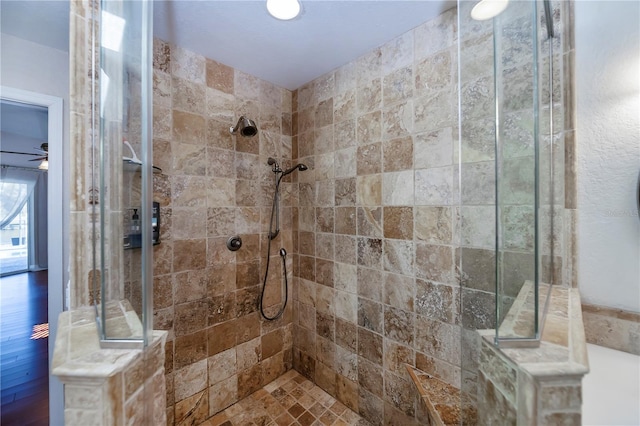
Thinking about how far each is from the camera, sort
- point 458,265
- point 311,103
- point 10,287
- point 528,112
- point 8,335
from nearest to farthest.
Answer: point 528,112
point 458,265
point 311,103
point 8,335
point 10,287

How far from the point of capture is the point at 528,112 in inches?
27.2

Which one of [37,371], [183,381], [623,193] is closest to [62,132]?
[183,381]

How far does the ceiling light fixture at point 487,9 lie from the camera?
0.77 m

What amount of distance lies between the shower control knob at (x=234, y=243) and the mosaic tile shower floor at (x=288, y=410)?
1081 millimetres

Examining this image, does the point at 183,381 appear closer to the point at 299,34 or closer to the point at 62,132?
the point at 62,132

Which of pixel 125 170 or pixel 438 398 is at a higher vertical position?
pixel 125 170

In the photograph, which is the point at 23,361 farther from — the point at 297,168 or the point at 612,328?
the point at 612,328

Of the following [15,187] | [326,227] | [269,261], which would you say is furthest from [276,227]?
[15,187]

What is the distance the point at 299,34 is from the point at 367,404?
230cm

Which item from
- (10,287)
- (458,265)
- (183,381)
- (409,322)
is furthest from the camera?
(10,287)

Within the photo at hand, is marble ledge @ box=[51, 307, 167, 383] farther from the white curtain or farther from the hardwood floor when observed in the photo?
the white curtain

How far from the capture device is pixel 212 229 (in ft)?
5.10

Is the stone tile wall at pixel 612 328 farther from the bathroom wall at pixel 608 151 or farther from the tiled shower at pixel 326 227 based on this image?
the tiled shower at pixel 326 227

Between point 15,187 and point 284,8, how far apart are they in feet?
15.6
